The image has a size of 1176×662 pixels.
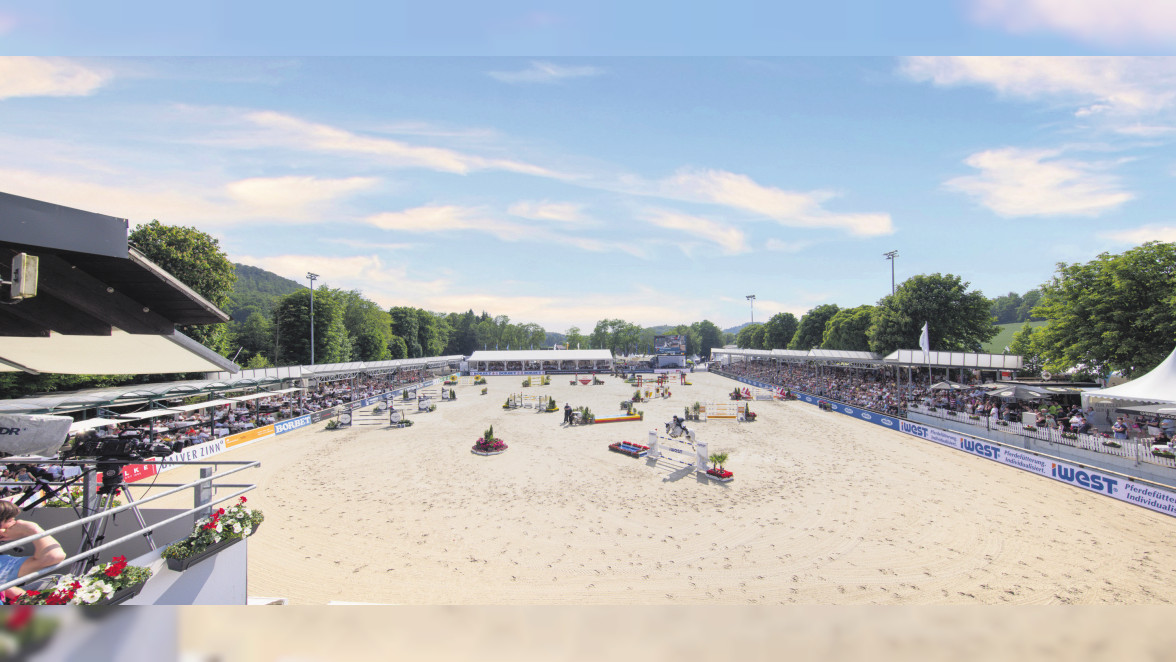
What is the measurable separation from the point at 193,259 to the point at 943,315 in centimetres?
4987

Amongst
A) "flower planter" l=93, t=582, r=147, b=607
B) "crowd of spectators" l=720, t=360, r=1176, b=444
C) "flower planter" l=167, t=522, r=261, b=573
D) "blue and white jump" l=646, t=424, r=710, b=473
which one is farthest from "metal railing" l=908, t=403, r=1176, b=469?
"flower planter" l=93, t=582, r=147, b=607

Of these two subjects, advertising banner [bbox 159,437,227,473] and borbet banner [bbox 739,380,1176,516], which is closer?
borbet banner [bbox 739,380,1176,516]

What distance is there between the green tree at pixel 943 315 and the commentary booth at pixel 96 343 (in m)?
40.2

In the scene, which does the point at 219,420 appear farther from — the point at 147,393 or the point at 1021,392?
the point at 1021,392

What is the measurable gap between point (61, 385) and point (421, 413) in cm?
1819

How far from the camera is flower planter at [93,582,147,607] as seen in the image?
12.0 ft

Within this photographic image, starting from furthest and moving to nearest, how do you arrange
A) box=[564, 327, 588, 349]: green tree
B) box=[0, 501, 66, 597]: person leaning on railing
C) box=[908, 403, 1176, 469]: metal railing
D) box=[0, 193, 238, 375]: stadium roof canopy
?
box=[564, 327, 588, 349]: green tree → box=[908, 403, 1176, 469]: metal railing → box=[0, 501, 66, 597]: person leaning on railing → box=[0, 193, 238, 375]: stadium roof canopy

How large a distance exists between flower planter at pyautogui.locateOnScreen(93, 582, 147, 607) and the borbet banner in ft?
65.1

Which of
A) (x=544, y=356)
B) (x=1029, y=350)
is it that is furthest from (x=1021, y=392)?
(x=544, y=356)

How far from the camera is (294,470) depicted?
53.0ft

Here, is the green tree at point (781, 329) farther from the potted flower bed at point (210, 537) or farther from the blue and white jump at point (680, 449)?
the potted flower bed at point (210, 537)

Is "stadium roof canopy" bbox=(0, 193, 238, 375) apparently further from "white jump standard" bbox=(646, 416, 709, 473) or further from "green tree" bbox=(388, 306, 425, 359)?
"green tree" bbox=(388, 306, 425, 359)

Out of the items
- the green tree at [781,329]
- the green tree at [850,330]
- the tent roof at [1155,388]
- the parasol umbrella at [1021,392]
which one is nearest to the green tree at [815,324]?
the green tree at [850,330]

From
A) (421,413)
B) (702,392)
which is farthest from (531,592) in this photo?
(702,392)
